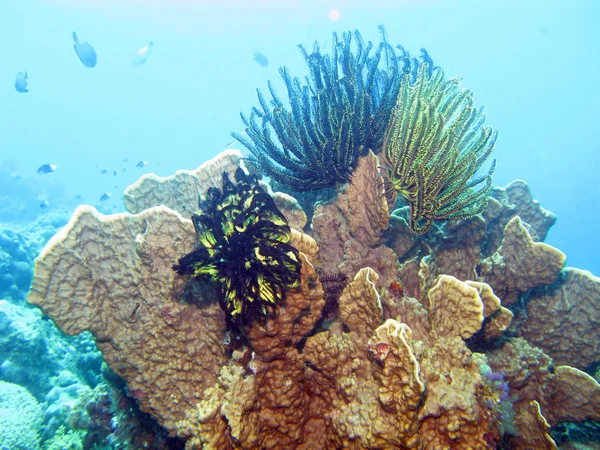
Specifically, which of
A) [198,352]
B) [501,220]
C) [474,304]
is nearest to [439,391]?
[474,304]

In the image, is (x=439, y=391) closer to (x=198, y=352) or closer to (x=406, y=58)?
(x=198, y=352)

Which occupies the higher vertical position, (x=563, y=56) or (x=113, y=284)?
(x=563, y=56)

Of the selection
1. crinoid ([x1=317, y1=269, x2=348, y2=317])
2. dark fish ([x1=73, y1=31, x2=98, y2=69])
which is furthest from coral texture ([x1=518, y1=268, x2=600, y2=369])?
dark fish ([x1=73, y1=31, x2=98, y2=69])

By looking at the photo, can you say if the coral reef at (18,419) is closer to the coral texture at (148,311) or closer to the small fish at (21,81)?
the coral texture at (148,311)

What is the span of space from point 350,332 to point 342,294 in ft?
1.38

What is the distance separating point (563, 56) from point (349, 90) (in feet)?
541

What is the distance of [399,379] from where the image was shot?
2.76 metres

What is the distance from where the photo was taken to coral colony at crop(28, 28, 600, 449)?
9.71ft

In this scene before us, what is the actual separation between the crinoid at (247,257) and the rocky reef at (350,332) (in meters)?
0.29

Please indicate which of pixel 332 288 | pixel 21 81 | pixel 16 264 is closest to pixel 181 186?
pixel 332 288

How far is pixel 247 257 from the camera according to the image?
2.91m

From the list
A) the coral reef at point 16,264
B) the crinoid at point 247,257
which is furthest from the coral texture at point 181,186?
the coral reef at point 16,264

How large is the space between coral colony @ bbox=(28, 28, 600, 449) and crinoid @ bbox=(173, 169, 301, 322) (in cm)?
2

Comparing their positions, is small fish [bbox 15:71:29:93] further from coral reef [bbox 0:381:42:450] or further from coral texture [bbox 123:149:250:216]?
coral texture [bbox 123:149:250:216]
